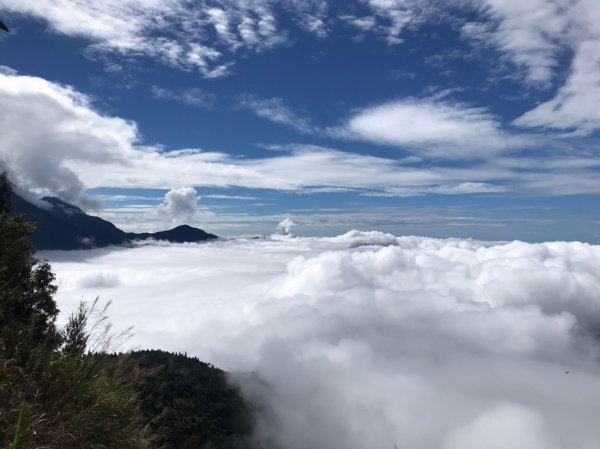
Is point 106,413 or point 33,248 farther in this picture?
point 33,248

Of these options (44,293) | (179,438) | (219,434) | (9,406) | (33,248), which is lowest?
(219,434)

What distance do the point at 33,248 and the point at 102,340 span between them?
58.5 ft

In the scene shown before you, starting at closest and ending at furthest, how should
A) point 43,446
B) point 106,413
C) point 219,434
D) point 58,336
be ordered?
point 43,446
point 106,413
point 58,336
point 219,434

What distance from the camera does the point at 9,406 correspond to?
5.89 meters

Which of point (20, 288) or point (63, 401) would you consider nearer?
point (63, 401)

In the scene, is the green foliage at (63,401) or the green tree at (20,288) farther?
the green tree at (20,288)

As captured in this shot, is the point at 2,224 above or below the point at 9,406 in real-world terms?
above

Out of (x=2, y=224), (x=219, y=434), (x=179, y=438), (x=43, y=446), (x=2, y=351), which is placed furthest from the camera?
(x=219, y=434)

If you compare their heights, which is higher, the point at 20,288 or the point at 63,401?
the point at 20,288

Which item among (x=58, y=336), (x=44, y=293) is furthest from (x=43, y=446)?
(x=44, y=293)

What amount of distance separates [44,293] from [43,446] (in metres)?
28.0

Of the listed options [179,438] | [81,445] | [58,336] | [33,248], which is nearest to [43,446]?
[81,445]

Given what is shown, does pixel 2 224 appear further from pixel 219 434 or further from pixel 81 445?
pixel 219 434

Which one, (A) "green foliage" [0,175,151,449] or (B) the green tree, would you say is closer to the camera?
(A) "green foliage" [0,175,151,449]
